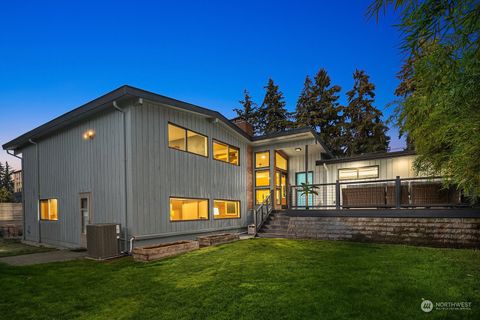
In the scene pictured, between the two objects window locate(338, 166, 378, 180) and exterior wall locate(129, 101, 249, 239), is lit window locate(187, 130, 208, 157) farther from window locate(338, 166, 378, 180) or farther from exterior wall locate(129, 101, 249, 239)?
window locate(338, 166, 378, 180)

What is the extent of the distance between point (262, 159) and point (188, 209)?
564 cm

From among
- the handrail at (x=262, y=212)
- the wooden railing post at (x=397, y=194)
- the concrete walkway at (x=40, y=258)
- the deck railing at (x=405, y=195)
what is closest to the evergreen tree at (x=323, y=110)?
the handrail at (x=262, y=212)

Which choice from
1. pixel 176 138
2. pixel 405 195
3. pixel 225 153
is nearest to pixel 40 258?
pixel 176 138

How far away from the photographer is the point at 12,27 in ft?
67.1

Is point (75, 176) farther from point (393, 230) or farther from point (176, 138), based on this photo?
point (393, 230)

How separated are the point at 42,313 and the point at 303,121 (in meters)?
27.9

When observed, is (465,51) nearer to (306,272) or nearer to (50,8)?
(306,272)

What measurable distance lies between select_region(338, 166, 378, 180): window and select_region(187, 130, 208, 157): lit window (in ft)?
23.7

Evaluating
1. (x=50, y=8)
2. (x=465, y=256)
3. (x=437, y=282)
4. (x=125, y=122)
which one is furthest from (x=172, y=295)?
(x=50, y=8)

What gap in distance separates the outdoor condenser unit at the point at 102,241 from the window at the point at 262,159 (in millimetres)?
8328

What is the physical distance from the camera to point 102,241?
736 centimetres

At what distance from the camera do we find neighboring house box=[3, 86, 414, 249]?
328 inches

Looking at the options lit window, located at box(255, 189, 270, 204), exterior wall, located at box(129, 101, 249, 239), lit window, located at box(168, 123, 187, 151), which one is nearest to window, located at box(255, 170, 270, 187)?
lit window, located at box(255, 189, 270, 204)

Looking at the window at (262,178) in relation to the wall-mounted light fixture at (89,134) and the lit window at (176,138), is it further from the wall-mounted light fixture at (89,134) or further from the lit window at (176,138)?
the wall-mounted light fixture at (89,134)
